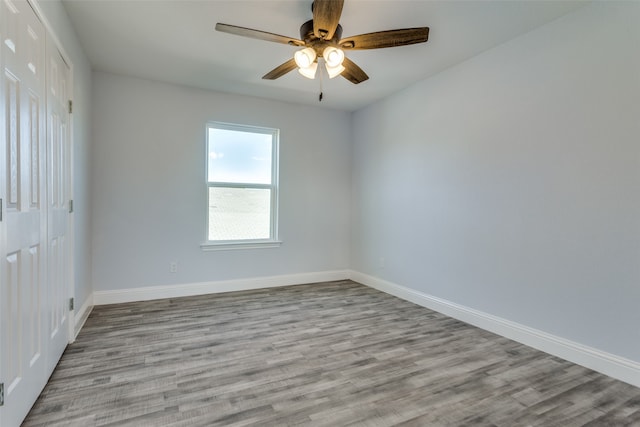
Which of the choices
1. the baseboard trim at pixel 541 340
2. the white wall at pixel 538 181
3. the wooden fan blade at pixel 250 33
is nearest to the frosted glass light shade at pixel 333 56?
the wooden fan blade at pixel 250 33

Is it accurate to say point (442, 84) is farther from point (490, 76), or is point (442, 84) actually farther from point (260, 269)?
point (260, 269)

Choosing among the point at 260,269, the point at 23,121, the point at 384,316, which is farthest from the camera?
the point at 260,269

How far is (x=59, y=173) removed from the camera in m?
2.27

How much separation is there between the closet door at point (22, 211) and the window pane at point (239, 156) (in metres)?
2.26

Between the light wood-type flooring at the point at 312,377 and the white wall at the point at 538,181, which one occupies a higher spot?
the white wall at the point at 538,181

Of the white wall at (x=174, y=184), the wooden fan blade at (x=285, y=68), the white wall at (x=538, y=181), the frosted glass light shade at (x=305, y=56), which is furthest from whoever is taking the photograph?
the white wall at (x=174, y=184)

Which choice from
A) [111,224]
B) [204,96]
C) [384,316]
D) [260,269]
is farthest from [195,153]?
[384,316]

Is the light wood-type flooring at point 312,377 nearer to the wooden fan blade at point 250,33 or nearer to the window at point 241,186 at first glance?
the window at point 241,186

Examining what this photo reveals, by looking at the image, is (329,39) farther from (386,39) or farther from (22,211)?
(22,211)

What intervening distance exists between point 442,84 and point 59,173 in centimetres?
351

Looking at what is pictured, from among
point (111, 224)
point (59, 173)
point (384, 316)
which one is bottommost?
point (384, 316)

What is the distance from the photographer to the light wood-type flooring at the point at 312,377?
173cm

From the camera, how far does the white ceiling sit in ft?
7.70

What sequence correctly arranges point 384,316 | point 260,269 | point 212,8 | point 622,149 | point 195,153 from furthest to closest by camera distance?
point 260,269, point 195,153, point 384,316, point 212,8, point 622,149
